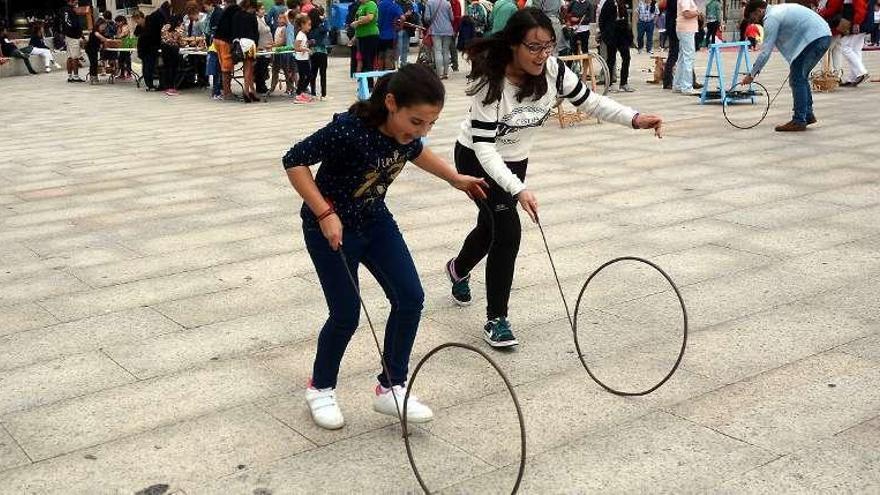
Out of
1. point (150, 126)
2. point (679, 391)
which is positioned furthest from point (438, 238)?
point (150, 126)

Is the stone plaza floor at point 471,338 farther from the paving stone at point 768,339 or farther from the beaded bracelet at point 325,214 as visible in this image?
the beaded bracelet at point 325,214

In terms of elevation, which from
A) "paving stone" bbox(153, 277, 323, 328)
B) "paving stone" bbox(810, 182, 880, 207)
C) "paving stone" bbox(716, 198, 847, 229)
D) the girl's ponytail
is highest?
the girl's ponytail

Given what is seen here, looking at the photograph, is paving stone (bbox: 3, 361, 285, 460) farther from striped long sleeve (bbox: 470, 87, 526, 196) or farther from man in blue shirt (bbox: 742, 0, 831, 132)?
man in blue shirt (bbox: 742, 0, 831, 132)

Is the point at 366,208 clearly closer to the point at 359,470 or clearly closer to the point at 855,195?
the point at 359,470

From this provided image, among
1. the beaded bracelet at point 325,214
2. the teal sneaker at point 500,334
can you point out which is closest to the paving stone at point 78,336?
the teal sneaker at point 500,334

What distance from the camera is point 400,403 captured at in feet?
13.1

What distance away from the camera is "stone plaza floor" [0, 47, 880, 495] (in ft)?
12.0

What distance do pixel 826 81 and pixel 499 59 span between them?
11.7 meters

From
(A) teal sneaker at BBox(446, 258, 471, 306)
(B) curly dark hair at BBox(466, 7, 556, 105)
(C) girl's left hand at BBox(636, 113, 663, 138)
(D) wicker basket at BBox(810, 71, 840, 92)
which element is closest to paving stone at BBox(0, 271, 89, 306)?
(A) teal sneaker at BBox(446, 258, 471, 306)

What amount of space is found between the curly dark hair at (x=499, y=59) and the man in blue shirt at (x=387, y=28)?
1332 centimetres

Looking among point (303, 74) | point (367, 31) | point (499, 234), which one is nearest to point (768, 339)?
point (499, 234)

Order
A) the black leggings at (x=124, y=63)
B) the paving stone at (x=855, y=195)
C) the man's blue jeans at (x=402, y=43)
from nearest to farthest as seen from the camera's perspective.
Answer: the paving stone at (x=855, y=195) < the man's blue jeans at (x=402, y=43) < the black leggings at (x=124, y=63)

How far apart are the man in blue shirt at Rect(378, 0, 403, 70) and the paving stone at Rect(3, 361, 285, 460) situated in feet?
45.0

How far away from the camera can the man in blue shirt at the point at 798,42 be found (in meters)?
10.7
